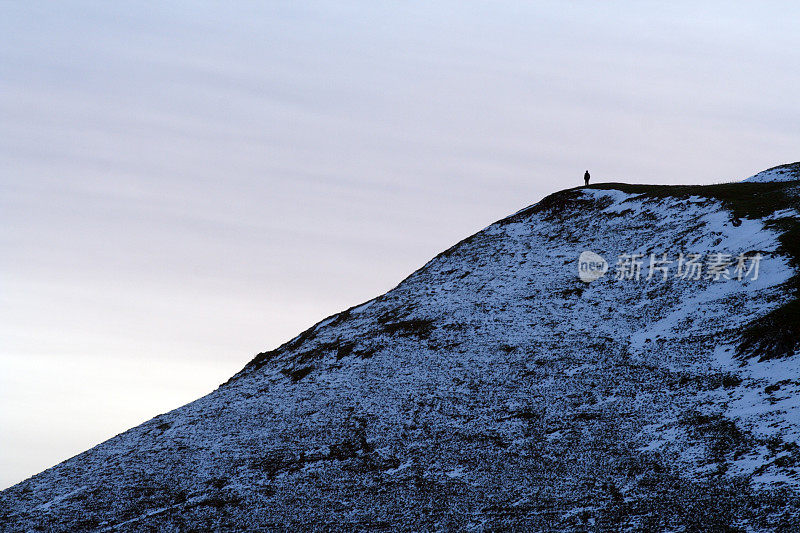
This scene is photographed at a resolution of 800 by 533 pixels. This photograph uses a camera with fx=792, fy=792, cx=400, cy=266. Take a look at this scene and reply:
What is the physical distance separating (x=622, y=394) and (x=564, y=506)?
13294 millimetres

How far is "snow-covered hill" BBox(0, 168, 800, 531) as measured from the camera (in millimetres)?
41000

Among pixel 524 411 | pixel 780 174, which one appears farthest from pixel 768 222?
pixel 524 411

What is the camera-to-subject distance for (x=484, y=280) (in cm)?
7581

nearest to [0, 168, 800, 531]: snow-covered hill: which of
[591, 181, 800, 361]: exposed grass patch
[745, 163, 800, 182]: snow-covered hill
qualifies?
[591, 181, 800, 361]: exposed grass patch

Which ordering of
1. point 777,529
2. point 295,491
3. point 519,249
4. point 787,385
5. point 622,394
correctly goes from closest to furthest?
point 777,529, point 787,385, point 295,491, point 622,394, point 519,249

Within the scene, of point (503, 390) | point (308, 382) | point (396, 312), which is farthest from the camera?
point (396, 312)

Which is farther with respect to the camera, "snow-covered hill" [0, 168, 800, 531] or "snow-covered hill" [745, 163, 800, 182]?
"snow-covered hill" [745, 163, 800, 182]

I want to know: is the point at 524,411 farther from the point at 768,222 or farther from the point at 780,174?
the point at 780,174

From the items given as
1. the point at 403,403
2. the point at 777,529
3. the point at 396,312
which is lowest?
the point at 777,529

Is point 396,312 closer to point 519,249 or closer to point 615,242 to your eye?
point 519,249

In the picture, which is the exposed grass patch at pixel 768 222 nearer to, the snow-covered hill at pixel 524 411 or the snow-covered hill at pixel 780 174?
the snow-covered hill at pixel 524 411

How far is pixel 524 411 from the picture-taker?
174 feet

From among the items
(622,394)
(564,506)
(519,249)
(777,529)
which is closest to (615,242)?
(519,249)

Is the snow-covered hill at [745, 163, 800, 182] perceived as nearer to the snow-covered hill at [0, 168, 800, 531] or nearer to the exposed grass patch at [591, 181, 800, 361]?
the exposed grass patch at [591, 181, 800, 361]
